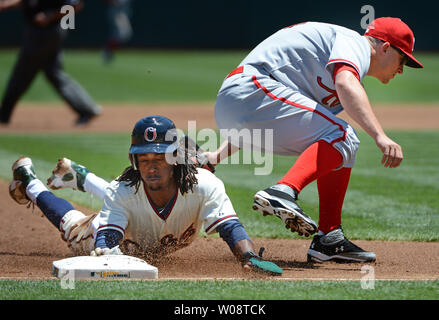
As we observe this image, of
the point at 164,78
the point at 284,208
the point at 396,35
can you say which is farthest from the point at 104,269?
the point at 164,78

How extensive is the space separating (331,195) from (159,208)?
3.42ft

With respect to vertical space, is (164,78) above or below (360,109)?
below

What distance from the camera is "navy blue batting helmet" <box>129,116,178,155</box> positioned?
3955mm

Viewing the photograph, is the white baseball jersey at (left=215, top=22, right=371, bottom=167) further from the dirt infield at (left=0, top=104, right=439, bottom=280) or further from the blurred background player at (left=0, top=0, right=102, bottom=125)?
the blurred background player at (left=0, top=0, right=102, bottom=125)

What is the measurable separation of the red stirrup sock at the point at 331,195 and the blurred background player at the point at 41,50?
7.13 meters

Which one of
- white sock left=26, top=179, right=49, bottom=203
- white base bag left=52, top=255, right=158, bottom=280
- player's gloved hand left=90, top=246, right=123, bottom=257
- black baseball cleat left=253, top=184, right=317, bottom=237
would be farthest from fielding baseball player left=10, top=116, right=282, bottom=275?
white sock left=26, top=179, right=49, bottom=203

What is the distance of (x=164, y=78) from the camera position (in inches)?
848

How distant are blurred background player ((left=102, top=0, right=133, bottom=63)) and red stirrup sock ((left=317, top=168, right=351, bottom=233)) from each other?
21.0 m

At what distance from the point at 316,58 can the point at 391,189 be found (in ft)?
11.0

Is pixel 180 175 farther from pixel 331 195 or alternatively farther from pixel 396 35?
pixel 396 35

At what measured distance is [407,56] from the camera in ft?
13.9

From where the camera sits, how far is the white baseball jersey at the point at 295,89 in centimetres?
404

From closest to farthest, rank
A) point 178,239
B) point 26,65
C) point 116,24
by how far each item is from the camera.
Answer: point 178,239 < point 26,65 < point 116,24

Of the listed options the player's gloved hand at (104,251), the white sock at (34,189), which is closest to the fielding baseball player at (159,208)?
the player's gloved hand at (104,251)
